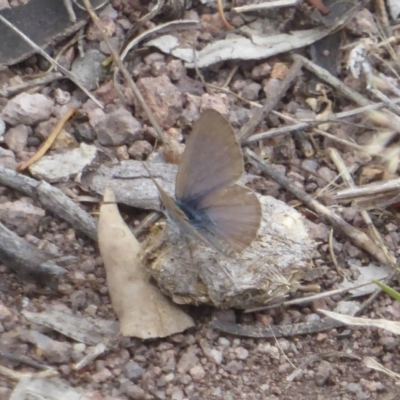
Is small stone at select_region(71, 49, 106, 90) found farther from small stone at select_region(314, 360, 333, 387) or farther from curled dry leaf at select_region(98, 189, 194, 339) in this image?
small stone at select_region(314, 360, 333, 387)

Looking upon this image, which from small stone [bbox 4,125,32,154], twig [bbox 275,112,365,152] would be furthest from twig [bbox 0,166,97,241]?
twig [bbox 275,112,365,152]

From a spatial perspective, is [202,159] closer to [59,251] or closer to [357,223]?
[59,251]

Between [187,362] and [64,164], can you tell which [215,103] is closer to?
Answer: [64,164]

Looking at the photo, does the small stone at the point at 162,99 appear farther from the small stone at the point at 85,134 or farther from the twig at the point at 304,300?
the twig at the point at 304,300

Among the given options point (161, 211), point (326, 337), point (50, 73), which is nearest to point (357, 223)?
point (326, 337)

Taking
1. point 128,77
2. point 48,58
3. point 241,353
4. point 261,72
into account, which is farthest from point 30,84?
point 241,353
